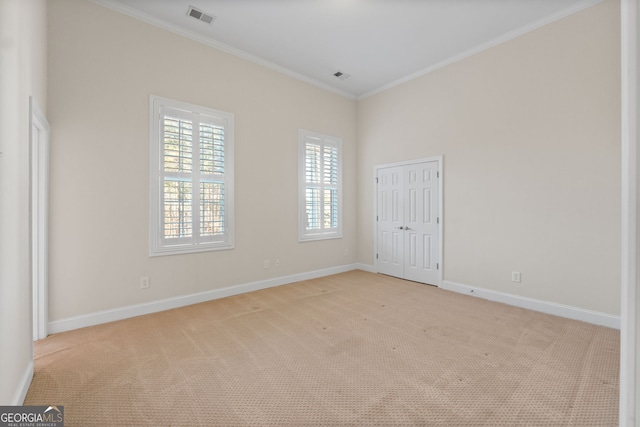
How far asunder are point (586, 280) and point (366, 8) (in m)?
3.93

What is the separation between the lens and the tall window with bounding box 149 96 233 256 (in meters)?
3.48

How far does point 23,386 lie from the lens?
190 centimetres

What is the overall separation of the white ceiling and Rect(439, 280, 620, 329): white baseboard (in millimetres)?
3362

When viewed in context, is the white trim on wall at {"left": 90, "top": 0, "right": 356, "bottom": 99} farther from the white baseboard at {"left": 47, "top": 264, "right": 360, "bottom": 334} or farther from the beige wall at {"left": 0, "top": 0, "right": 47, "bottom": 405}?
the white baseboard at {"left": 47, "top": 264, "right": 360, "bottom": 334}

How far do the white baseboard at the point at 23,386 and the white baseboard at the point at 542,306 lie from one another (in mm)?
4626

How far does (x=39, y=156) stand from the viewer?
275cm

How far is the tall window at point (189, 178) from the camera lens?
3.48 m

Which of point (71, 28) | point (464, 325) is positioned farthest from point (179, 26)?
point (464, 325)

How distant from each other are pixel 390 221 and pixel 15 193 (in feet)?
15.4

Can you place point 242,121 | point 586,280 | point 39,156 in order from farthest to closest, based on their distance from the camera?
point 242,121 < point 586,280 < point 39,156

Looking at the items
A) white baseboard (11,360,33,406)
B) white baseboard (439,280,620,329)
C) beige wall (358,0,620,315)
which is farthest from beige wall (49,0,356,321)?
white baseboard (439,280,620,329)

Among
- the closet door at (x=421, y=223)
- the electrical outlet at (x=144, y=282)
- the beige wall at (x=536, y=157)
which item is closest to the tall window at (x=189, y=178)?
the electrical outlet at (x=144, y=282)

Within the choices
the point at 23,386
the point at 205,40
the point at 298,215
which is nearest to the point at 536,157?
the point at 298,215

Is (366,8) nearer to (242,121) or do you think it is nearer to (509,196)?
(242,121)
